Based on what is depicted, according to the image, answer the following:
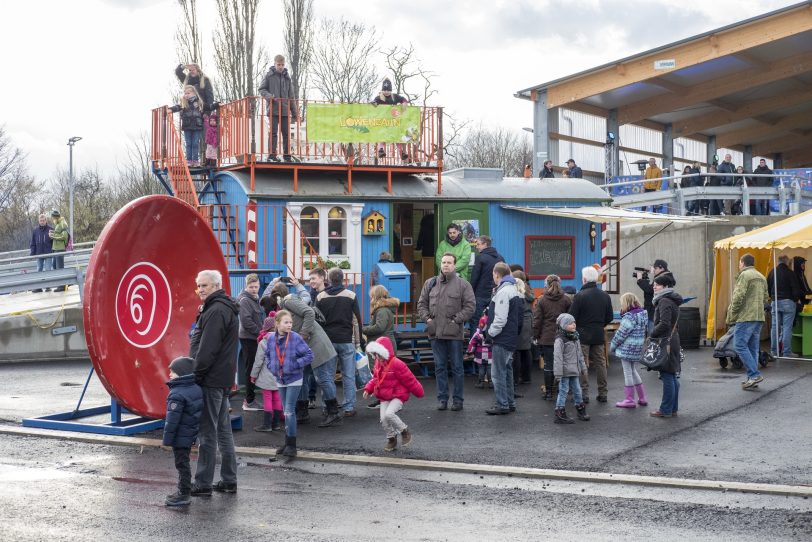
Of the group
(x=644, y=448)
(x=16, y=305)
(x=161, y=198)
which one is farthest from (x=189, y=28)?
(x=644, y=448)

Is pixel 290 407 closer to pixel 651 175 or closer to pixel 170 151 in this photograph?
pixel 170 151

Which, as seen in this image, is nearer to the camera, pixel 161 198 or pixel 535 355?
pixel 161 198

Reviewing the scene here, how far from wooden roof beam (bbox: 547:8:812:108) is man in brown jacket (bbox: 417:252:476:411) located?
19.8 metres

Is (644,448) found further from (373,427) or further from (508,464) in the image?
(373,427)

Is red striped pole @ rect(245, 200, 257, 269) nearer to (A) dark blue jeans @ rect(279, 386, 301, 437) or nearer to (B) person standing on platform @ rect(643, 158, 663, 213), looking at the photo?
(A) dark blue jeans @ rect(279, 386, 301, 437)

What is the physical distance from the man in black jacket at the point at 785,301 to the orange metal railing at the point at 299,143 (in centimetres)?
635

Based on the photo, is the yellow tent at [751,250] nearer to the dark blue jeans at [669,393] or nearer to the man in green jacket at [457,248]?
the man in green jacket at [457,248]

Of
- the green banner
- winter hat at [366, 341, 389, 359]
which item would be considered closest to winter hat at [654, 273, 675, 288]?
winter hat at [366, 341, 389, 359]

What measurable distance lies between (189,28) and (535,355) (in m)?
26.3

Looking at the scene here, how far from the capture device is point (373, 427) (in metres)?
12.2

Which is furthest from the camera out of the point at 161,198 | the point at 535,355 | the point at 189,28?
the point at 189,28

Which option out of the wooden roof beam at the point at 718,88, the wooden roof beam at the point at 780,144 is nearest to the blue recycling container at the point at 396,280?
the wooden roof beam at the point at 718,88

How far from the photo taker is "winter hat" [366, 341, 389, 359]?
10648mm

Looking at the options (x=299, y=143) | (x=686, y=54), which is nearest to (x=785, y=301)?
(x=299, y=143)
